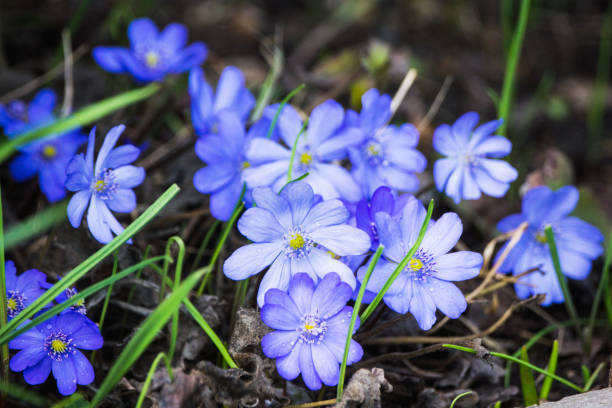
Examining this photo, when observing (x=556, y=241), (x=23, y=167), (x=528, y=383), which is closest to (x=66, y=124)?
(x=23, y=167)

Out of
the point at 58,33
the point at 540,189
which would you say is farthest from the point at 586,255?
the point at 58,33

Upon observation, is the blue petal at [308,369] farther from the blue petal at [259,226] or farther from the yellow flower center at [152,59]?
the yellow flower center at [152,59]

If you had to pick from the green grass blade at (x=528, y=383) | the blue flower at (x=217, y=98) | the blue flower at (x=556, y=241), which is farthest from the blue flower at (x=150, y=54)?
the green grass blade at (x=528, y=383)

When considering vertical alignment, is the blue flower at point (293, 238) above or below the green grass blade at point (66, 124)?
below

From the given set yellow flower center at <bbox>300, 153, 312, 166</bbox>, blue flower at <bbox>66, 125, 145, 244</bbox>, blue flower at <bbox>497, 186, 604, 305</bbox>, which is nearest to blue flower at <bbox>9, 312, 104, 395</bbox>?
blue flower at <bbox>66, 125, 145, 244</bbox>

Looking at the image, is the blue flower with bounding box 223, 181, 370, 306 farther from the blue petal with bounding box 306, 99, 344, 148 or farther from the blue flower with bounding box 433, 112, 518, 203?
the blue flower with bounding box 433, 112, 518, 203

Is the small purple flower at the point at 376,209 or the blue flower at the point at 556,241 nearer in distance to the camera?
the small purple flower at the point at 376,209
